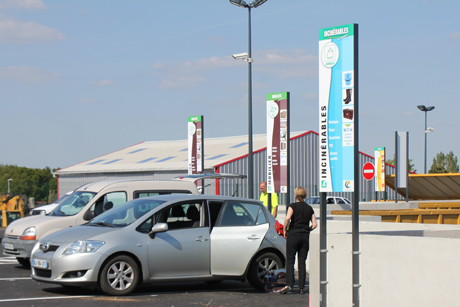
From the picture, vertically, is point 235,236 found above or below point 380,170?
below

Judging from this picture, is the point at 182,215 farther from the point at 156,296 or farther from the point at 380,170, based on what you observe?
the point at 380,170

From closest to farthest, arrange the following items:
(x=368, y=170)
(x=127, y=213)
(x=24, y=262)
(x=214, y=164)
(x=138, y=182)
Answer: (x=127, y=213)
(x=138, y=182)
(x=24, y=262)
(x=368, y=170)
(x=214, y=164)

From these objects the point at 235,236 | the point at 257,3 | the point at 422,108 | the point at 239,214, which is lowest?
the point at 235,236

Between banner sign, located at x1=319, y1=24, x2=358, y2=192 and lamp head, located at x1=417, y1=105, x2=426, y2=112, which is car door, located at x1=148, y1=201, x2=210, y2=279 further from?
lamp head, located at x1=417, y1=105, x2=426, y2=112

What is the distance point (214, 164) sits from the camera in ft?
130

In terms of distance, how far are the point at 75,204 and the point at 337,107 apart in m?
7.01

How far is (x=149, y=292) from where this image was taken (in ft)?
30.1

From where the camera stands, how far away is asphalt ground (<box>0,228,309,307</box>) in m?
8.23

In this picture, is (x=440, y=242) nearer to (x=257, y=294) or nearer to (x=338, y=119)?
(x=338, y=119)

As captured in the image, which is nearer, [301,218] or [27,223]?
[301,218]

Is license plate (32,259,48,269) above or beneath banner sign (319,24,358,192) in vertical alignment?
beneath

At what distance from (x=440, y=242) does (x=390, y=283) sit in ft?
2.39

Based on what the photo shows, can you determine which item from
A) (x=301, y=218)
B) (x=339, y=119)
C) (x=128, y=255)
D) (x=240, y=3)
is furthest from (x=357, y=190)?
(x=240, y=3)

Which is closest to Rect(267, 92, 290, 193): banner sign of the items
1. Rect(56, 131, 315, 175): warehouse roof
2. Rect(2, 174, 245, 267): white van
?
Rect(2, 174, 245, 267): white van
